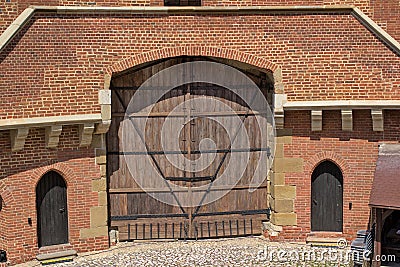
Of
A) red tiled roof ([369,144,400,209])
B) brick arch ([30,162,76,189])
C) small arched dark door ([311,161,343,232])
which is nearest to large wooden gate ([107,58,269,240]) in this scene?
brick arch ([30,162,76,189])

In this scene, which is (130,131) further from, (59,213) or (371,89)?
(371,89)

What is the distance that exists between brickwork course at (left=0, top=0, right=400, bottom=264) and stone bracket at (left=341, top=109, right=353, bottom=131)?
0.49 ft

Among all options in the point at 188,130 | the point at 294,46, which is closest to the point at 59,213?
the point at 188,130

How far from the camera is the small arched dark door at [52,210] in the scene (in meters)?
13.1

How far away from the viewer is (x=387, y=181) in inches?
480

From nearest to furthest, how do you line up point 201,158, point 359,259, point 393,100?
1. point 359,259
2. point 393,100
3. point 201,158

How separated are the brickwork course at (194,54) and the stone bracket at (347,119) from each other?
0.49 feet

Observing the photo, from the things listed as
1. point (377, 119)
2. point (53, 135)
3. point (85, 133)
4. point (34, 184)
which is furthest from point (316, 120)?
point (34, 184)

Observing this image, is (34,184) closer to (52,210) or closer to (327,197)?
(52,210)

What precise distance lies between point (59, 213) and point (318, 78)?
6.39m

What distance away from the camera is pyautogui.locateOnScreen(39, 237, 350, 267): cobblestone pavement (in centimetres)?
1275

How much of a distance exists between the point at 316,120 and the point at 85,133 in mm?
5065

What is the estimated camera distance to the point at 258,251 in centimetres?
1346

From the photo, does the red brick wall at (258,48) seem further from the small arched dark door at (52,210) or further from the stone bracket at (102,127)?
the small arched dark door at (52,210)
